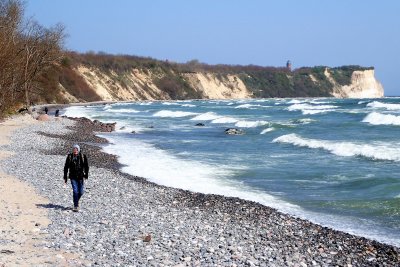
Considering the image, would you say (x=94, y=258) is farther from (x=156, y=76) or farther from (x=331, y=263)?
(x=156, y=76)

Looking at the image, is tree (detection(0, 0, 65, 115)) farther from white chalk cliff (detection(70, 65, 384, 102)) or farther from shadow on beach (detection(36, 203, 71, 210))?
white chalk cliff (detection(70, 65, 384, 102))

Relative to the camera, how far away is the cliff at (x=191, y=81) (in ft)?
350

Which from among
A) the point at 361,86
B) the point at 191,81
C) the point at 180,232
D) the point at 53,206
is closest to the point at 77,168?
the point at 53,206

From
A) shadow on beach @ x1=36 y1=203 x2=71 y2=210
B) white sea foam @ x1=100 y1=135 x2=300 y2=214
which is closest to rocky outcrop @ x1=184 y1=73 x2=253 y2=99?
white sea foam @ x1=100 y1=135 x2=300 y2=214

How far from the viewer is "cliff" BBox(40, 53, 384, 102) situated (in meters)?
107

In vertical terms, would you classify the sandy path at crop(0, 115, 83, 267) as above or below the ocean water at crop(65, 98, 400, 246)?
above

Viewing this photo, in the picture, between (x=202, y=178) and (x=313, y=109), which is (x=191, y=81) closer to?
(x=313, y=109)

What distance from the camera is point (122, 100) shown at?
374ft

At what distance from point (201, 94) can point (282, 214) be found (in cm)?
13188

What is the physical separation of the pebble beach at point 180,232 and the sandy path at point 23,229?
0.19 m

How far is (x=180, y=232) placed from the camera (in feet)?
34.2

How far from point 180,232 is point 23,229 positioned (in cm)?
288

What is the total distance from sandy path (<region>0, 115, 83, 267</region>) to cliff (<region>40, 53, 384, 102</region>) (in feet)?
240

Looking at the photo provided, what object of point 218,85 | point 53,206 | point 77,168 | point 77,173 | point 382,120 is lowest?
point 382,120
